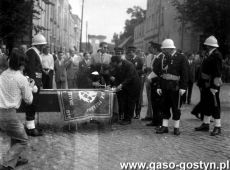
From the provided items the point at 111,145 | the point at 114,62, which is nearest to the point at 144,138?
the point at 111,145

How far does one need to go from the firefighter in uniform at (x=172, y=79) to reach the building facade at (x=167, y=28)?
22.6 m

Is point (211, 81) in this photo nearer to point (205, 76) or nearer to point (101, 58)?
point (205, 76)

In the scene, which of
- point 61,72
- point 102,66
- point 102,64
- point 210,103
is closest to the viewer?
point 210,103

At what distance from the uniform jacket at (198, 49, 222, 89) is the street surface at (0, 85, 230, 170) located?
41.1 inches

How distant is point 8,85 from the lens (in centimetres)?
523

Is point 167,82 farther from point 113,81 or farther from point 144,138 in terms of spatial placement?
point 113,81

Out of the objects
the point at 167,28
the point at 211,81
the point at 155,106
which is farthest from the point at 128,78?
the point at 167,28

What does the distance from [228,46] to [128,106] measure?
62.7 feet

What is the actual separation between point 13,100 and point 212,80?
4367mm

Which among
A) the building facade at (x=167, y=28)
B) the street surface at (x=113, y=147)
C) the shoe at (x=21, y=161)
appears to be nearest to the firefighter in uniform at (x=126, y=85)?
the street surface at (x=113, y=147)

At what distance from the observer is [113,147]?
267 inches

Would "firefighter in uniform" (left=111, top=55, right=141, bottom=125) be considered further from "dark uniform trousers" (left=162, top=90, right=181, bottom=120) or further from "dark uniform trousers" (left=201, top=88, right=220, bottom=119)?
"dark uniform trousers" (left=201, top=88, right=220, bottom=119)

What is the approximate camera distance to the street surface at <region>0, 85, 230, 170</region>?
5851 mm

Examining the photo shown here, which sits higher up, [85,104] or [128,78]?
[128,78]
